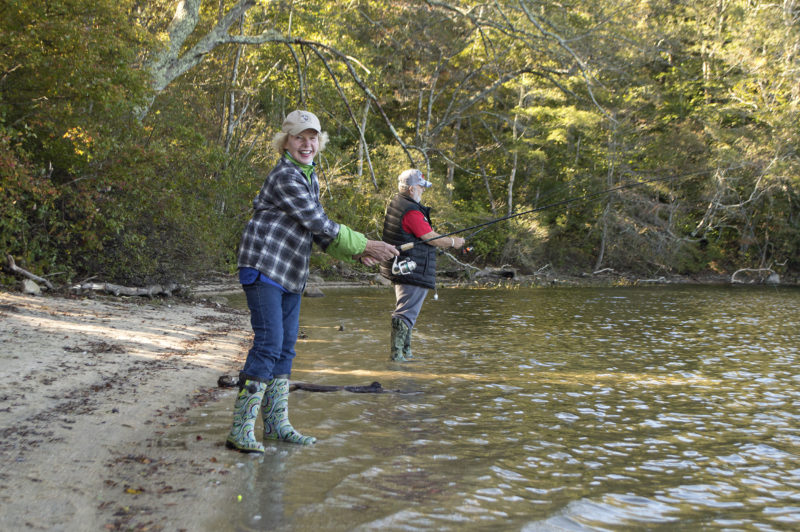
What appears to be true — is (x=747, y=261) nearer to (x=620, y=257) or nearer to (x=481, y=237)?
(x=620, y=257)

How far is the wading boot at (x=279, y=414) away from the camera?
14.4 feet

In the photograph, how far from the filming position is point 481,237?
30.3 metres

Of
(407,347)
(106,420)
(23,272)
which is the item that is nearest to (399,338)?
(407,347)

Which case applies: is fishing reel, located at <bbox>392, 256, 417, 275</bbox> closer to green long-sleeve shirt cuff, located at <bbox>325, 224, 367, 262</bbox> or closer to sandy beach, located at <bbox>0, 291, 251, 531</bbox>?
sandy beach, located at <bbox>0, 291, 251, 531</bbox>

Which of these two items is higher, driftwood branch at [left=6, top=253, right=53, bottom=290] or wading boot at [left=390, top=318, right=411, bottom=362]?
driftwood branch at [left=6, top=253, right=53, bottom=290]

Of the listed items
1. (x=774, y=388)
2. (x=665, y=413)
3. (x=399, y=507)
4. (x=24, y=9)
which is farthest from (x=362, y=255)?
(x=24, y=9)

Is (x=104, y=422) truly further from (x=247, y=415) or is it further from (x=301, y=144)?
(x=301, y=144)

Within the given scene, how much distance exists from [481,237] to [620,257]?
6.84m

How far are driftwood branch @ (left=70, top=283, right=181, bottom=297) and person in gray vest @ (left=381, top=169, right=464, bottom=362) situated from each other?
20.2ft

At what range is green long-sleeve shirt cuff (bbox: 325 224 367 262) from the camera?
4.19 meters

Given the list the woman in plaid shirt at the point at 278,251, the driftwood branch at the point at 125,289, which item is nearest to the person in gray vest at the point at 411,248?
the woman in plaid shirt at the point at 278,251

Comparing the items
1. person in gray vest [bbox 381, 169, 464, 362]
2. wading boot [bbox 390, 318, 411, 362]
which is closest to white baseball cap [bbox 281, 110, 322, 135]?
person in gray vest [bbox 381, 169, 464, 362]

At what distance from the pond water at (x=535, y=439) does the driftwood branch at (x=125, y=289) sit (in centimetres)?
415

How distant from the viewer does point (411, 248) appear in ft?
23.6
